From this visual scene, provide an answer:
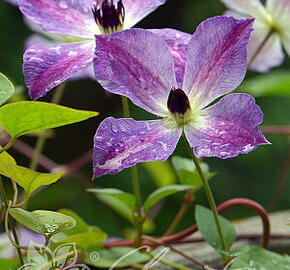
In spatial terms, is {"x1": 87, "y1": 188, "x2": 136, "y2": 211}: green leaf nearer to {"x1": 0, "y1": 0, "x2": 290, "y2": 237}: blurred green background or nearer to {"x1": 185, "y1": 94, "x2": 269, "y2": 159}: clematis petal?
{"x1": 185, "y1": 94, "x2": 269, "y2": 159}: clematis petal

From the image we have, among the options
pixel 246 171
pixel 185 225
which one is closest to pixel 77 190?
pixel 185 225

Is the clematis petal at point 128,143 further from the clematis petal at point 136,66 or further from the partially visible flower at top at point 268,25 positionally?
the partially visible flower at top at point 268,25

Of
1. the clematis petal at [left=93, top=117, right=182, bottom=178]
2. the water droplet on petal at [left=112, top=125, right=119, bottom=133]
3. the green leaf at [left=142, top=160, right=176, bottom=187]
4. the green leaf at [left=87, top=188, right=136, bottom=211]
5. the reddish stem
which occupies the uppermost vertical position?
the water droplet on petal at [left=112, top=125, right=119, bottom=133]

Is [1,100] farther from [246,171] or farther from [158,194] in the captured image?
[246,171]

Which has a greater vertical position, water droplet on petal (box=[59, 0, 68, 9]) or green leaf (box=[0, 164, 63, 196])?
water droplet on petal (box=[59, 0, 68, 9])

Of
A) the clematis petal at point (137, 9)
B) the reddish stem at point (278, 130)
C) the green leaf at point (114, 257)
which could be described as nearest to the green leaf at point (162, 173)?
the reddish stem at point (278, 130)

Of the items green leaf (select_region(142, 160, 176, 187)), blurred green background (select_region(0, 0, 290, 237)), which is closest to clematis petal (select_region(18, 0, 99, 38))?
green leaf (select_region(142, 160, 176, 187))

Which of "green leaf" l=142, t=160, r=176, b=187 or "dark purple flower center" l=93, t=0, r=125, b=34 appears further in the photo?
"green leaf" l=142, t=160, r=176, b=187
